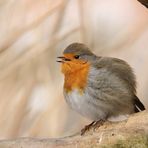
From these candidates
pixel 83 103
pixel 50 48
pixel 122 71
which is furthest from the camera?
pixel 50 48

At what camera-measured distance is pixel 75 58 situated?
9.22 ft

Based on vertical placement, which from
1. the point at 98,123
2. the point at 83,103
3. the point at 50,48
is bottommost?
the point at 98,123

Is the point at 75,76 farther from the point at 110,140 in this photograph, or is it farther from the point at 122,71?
the point at 110,140

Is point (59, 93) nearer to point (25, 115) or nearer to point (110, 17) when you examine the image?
point (25, 115)

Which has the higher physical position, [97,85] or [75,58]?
[75,58]

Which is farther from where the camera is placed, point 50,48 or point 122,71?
point 50,48

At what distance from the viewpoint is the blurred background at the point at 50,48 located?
3.55 meters

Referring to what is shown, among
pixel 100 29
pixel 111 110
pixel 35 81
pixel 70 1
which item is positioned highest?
pixel 70 1

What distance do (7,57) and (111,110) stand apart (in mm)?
1058

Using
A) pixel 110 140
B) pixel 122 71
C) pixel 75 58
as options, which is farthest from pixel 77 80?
pixel 110 140

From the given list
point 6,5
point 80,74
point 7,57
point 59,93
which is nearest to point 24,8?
point 6,5

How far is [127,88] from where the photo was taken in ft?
9.09

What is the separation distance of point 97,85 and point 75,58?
0.21m

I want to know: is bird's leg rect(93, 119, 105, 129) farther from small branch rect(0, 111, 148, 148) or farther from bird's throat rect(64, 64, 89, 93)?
small branch rect(0, 111, 148, 148)
